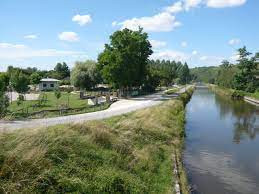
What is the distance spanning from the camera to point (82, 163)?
506 inches

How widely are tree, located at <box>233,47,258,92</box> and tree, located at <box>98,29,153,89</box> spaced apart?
1617 inches

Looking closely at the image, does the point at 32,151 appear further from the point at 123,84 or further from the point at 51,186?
the point at 123,84

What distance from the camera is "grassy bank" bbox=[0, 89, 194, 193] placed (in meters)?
10.5

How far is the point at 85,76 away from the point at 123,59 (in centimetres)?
2304

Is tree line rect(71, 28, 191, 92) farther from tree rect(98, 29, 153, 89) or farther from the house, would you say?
the house

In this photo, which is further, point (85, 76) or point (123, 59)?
point (85, 76)

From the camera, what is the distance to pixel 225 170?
18828 mm

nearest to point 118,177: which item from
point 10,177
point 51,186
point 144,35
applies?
point 51,186

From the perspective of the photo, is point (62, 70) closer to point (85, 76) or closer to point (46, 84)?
point (46, 84)

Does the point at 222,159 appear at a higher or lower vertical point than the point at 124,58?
lower

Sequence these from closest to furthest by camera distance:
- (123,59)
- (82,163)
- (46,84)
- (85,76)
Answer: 1. (82,163)
2. (123,59)
3. (85,76)
4. (46,84)

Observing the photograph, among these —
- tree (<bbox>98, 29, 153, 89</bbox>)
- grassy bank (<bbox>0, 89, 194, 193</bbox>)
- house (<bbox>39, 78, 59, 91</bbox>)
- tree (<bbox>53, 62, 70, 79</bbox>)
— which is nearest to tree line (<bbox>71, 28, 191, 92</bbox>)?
tree (<bbox>98, 29, 153, 89</bbox>)

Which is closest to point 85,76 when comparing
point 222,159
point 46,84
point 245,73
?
point 46,84

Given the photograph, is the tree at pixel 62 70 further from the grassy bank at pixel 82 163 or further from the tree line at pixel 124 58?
the grassy bank at pixel 82 163
